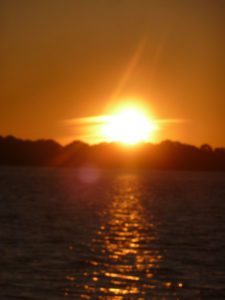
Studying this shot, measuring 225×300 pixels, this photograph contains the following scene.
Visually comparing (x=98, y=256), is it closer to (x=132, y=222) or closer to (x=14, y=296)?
(x=14, y=296)

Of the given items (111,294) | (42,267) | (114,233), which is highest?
(114,233)

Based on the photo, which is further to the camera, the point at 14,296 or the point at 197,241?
the point at 197,241

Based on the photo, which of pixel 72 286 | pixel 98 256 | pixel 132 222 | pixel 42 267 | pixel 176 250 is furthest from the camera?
pixel 132 222

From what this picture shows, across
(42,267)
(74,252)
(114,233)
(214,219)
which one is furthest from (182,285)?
(214,219)

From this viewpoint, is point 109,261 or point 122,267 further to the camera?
point 109,261

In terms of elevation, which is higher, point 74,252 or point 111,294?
point 74,252

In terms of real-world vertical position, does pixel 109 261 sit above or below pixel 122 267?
above

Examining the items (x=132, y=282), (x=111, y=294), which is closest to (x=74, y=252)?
(x=132, y=282)

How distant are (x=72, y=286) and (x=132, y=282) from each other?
268 cm

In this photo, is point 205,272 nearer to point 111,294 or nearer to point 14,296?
point 111,294

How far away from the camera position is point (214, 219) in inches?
2152

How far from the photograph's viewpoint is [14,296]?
1925 cm

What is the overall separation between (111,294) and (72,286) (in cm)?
196

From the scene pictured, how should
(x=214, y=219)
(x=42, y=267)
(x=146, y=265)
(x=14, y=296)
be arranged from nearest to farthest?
(x=14, y=296) < (x=42, y=267) < (x=146, y=265) < (x=214, y=219)
